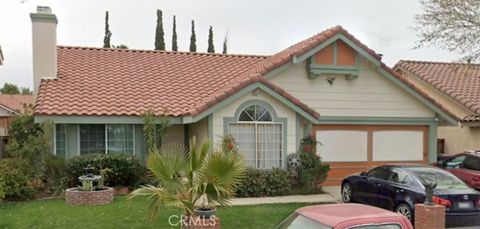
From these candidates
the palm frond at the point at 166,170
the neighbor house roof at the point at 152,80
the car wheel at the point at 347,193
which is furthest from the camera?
the neighbor house roof at the point at 152,80

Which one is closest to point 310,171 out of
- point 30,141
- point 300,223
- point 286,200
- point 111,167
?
point 286,200

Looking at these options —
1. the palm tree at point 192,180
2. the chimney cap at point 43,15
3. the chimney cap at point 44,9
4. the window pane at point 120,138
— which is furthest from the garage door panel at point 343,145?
the chimney cap at point 44,9

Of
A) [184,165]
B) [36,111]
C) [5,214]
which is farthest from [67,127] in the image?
→ [184,165]

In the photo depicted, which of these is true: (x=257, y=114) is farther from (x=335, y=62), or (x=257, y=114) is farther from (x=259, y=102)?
(x=335, y=62)

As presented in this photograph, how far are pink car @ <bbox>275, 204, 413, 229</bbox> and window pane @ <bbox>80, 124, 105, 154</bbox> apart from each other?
1117 centimetres

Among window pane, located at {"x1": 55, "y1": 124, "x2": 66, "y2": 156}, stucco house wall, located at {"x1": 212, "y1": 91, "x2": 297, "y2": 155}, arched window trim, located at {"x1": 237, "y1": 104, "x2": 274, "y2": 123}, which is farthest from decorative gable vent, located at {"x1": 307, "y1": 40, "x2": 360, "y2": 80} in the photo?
window pane, located at {"x1": 55, "y1": 124, "x2": 66, "y2": 156}

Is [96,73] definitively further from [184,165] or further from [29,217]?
[184,165]

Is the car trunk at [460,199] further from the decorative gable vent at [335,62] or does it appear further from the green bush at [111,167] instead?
the green bush at [111,167]

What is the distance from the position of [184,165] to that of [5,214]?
5859 millimetres

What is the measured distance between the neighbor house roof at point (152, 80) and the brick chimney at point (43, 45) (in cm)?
44

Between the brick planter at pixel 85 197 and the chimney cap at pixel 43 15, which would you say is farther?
the chimney cap at pixel 43 15

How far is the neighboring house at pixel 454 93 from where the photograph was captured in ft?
70.1

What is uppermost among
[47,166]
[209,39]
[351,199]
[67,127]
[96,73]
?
[209,39]

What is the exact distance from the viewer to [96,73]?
58.9ft
